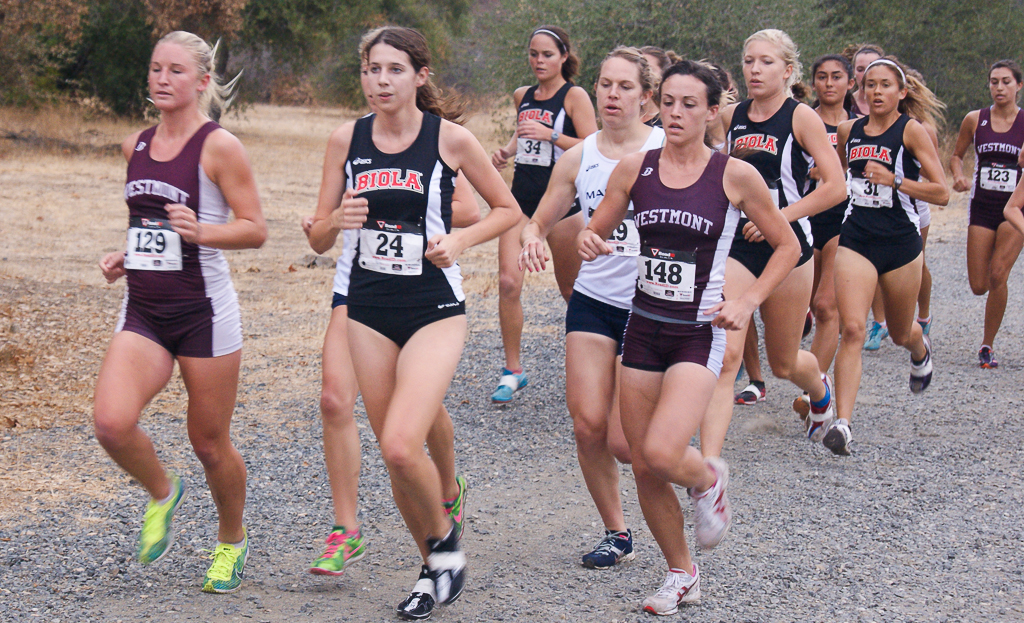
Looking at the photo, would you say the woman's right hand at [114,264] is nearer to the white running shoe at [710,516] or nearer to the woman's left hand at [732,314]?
the woman's left hand at [732,314]

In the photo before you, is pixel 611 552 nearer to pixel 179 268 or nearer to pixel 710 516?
pixel 710 516

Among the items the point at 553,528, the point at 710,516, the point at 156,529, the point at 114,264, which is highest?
the point at 114,264

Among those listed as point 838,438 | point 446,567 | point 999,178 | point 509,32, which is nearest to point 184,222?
point 446,567

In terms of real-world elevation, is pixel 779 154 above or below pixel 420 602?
above

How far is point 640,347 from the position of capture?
3.86 m

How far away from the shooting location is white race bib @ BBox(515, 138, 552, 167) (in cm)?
683

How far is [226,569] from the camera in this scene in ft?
→ 12.9

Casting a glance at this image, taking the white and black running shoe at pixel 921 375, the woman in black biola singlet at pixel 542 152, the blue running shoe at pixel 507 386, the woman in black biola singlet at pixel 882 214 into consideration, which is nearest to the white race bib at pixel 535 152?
the woman in black biola singlet at pixel 542 152

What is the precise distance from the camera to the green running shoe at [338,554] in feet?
12.9

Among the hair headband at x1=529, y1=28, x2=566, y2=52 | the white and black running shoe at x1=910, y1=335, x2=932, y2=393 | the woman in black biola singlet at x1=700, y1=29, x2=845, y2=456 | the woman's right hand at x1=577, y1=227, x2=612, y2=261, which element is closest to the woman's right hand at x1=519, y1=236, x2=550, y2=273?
the woman's right hand at x1=577, y1=227, x2=612, y2=261

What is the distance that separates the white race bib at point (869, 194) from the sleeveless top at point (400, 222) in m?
3.41

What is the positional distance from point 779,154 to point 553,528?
2.25m

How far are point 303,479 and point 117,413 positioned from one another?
1859 millimetres

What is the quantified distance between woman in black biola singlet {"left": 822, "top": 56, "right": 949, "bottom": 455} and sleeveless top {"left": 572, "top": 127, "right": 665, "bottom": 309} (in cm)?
196
